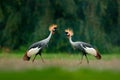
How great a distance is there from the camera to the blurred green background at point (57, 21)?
1098 cm

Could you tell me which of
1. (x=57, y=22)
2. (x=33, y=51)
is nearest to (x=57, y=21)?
(x=57, y=22)

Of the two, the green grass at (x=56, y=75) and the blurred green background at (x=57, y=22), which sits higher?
the blurred green background at (x=57, y=22)

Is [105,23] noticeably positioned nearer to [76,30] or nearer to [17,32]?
[76,30]

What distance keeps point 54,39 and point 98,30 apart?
141 centimetres

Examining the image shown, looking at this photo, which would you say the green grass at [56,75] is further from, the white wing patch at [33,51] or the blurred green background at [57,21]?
the blurred green background at [57,21]

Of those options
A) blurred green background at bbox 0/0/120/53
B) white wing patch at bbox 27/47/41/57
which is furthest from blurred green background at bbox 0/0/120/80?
white wing patch at bbox 27/47/41/57

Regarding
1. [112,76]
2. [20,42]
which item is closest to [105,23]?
[20,42]

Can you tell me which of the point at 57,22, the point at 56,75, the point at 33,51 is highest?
the point at 57,22

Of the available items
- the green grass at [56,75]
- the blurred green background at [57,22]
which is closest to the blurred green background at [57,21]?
the blurred green background at [57,22]

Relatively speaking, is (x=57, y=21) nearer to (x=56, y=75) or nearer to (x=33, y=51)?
(x=33, y=51)

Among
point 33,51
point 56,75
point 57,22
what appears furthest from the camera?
point 57,22

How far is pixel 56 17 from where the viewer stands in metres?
11.4

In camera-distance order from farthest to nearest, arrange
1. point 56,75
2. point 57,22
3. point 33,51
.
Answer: point 57,22 < point 33,51 < point 56,75

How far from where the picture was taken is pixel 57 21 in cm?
1120
